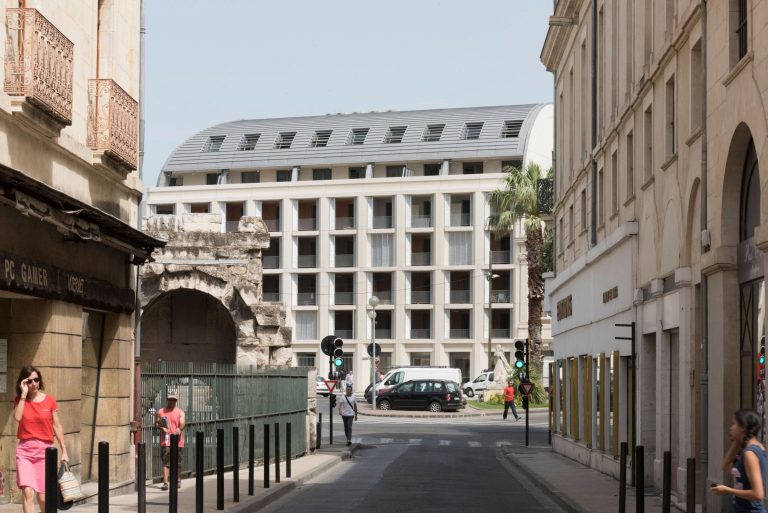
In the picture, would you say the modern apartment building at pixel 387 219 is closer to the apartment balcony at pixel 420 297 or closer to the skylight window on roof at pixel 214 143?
the apartment balcony at pixel 420 297

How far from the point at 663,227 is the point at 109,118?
27.6 feet

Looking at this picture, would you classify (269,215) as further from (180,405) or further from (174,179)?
(180,405)

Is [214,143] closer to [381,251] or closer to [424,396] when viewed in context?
[381,251]

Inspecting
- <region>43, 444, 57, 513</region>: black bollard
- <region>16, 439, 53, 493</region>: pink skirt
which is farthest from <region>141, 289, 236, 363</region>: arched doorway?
<region>43, 444, 57, 513</region>: black bollard

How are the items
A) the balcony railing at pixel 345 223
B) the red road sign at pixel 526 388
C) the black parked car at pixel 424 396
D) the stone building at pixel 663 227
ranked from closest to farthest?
the stone building at pixel 663 227 → the red road sign at pixel 526 388 → the black parked car at pixel 424 396 → the balcony railing at pixel 345 223

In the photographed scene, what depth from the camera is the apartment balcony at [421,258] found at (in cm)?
8731

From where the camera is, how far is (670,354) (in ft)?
69.1

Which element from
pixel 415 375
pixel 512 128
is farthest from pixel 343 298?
pixel 415 375

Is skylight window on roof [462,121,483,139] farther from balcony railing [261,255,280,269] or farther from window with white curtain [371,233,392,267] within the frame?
balcony railing [261,255,280,269]

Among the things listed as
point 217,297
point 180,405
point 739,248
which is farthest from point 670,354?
point 217,297

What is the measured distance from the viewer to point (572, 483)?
23.3 metres

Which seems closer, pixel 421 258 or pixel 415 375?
pixel 415 375

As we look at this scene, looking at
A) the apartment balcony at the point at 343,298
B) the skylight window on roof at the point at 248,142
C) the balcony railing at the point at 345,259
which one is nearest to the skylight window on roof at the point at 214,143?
the skylight window on roof at the point at 248,142

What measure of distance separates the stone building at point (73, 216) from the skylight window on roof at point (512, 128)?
66055mm
